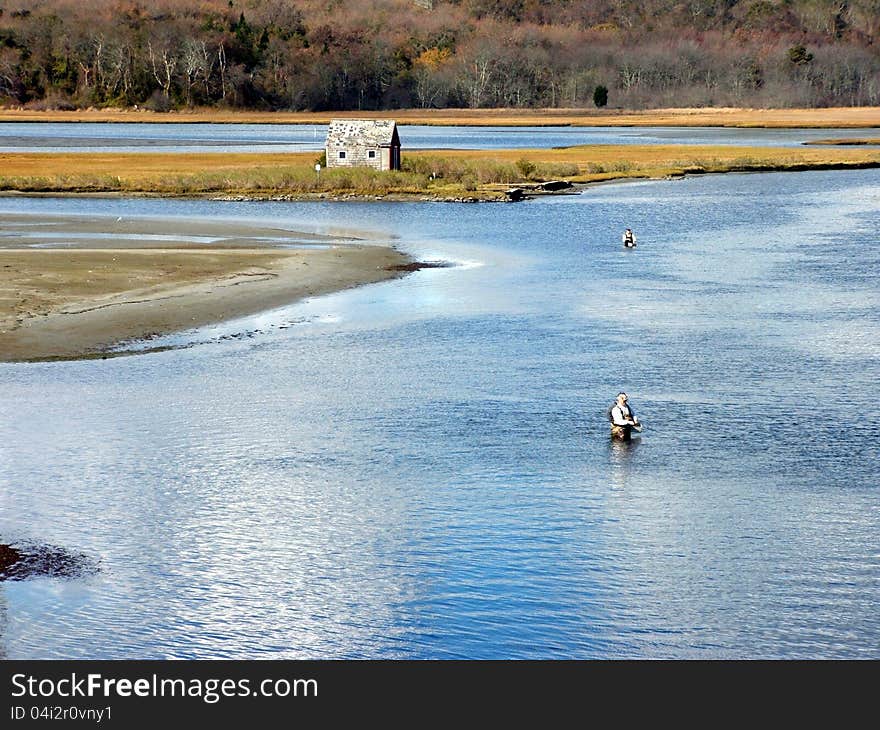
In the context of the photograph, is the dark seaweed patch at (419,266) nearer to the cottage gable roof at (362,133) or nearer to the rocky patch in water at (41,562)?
the rocky patch in water at (41,562)

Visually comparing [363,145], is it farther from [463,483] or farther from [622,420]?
[463,483]

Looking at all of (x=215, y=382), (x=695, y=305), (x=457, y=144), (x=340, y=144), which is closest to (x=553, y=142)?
(x=457, y=144)

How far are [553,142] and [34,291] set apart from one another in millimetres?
133730

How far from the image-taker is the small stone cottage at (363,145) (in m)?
109

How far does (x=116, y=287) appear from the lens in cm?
5162

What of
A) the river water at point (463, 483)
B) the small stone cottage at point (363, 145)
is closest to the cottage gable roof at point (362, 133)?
the small stone cottage at point (363, 145)

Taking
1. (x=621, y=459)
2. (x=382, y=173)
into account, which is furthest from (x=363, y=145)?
(x=621, y=459)

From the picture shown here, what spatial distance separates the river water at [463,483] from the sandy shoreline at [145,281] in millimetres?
2173

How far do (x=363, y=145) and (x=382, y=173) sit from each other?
17.1 feet

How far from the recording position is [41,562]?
78.4ft

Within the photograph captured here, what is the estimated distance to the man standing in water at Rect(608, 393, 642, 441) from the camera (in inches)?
1211
